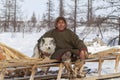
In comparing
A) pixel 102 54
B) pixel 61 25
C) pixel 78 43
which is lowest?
pixel 102 54

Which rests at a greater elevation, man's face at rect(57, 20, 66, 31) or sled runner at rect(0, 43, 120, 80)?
man's face at rect(57, 20, 66, 31)

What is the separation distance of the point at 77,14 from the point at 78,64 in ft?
91.1

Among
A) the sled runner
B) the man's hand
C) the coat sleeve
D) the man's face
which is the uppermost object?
the man's face

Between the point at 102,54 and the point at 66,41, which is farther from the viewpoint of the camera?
the point at 102,54

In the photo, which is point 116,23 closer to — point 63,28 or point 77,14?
point 77,14

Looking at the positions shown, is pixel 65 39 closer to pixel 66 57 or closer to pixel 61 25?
pixel 61 25

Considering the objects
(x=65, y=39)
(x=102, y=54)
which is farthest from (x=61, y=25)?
(x=102, y=54)

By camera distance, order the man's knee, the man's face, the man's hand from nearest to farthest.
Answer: the man's knee < the man's hand < the man's face

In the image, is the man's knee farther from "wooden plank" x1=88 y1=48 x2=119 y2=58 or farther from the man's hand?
"wooden plank" x1=88 y1=48 x2=119 y2=58

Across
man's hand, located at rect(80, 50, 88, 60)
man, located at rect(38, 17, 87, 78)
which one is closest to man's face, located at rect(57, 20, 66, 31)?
man, located at rect(38, 17, 87, 78)

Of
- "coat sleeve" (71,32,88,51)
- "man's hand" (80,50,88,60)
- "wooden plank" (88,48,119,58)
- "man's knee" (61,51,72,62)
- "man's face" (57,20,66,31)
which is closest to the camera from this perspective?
"man's knee" (61,51,72,62)

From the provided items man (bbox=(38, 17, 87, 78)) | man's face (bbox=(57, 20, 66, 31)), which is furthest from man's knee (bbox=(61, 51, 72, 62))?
man's face (bbox=(57, 20, 66, 31))

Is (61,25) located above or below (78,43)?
above

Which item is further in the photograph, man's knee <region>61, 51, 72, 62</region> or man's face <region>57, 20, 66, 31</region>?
man's face <region>57, 20, 66, 31</region>
